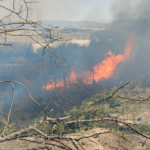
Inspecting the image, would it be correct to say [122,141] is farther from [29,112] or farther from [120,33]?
[120,33]

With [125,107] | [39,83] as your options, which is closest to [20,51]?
[39,83]

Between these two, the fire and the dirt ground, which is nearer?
the dirt ground

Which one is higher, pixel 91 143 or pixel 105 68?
pixel 91 143

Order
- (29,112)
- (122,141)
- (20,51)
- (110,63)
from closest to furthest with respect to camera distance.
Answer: (122,141) → (29,112) → (110,63) → (20,51)

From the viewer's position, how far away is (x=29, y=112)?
16188 millimetres

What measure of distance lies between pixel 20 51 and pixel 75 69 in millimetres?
19378

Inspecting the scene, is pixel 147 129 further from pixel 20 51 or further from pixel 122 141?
pixel 20 51

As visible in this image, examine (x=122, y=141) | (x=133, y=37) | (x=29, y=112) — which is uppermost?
(x=133, y=37)

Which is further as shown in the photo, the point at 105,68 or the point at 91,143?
the point at 105,68

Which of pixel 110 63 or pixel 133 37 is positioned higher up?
pixel 133 37

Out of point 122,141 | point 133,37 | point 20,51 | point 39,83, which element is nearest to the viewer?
point 122,141

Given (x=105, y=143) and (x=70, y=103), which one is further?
(x=70, y=103)

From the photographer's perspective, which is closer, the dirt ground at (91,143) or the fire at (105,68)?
the dirt ground at (91,143)

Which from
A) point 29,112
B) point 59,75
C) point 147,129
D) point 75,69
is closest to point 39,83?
point 59,75
